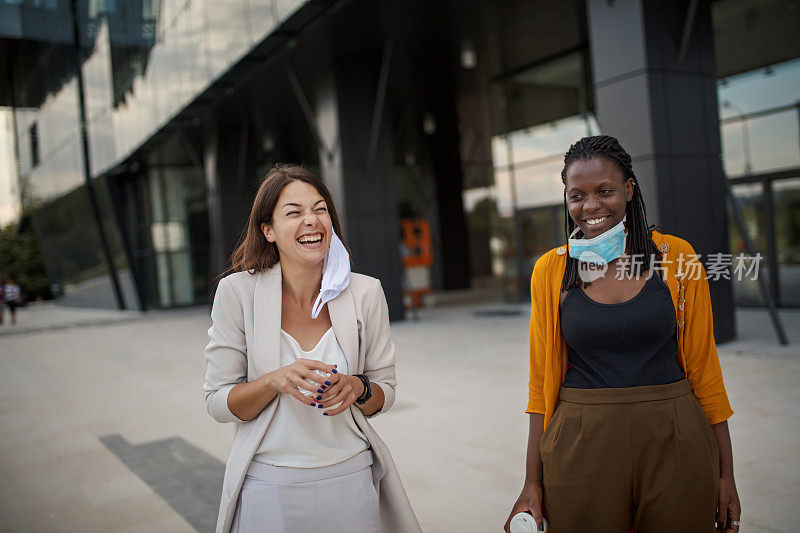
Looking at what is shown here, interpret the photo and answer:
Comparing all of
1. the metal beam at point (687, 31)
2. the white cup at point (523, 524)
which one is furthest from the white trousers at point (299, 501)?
the metal beam at point (687, 31)

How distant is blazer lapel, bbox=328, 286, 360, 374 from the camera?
2137mm

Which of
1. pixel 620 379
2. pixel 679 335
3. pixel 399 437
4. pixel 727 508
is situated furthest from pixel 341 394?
pixel 399 437

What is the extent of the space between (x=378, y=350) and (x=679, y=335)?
0.96 metres

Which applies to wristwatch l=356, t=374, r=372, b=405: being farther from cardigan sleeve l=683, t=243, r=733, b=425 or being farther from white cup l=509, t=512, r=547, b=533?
cardigan sleeve l=683, t=243, r=733, b=425

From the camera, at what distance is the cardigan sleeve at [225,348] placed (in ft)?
6.93

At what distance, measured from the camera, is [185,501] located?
4809 millimetres

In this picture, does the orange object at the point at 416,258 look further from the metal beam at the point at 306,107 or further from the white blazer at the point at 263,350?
the white blazer at the point at 263,350

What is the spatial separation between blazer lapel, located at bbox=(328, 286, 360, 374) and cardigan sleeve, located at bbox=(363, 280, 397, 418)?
2.9 inches

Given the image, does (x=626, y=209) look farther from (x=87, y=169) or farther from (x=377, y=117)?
(x=87, y=169)

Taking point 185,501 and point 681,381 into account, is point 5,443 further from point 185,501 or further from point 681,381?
point 681,381

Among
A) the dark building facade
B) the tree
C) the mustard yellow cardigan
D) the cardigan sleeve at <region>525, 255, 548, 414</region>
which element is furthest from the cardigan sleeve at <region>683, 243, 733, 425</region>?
the tree

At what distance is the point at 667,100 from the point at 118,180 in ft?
80.9

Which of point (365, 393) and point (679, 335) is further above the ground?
point (679, 335)

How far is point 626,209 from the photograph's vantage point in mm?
2232
